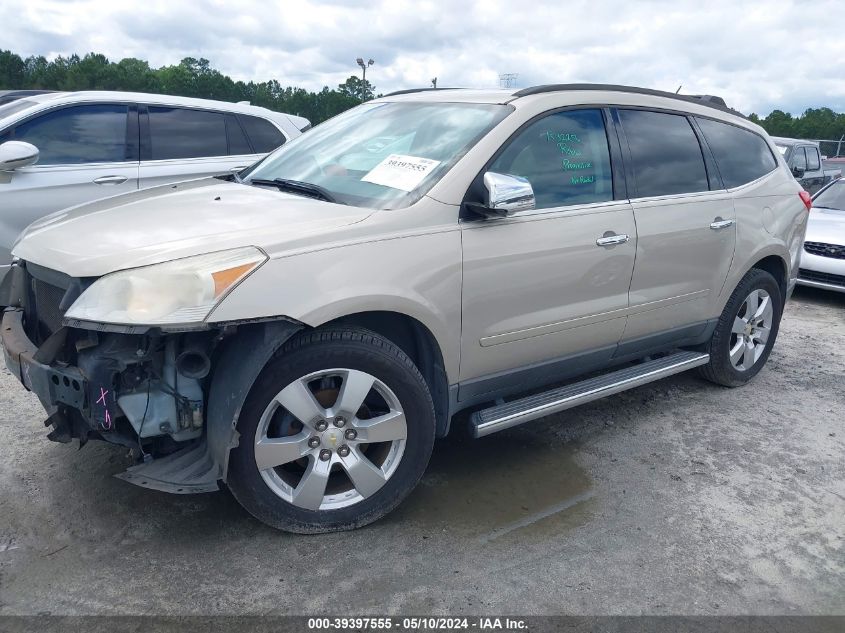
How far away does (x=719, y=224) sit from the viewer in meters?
4.16

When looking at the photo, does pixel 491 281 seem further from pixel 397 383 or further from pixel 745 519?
pixel 745 519

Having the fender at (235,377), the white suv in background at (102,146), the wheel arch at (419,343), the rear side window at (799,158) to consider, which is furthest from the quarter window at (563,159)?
the rear side window at (799,158)

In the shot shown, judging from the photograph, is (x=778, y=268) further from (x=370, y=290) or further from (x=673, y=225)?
(x=370, y=290)

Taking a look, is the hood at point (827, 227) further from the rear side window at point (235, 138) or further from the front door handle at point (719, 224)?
the rear side window at point (235, 138)

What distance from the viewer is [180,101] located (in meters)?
5.99

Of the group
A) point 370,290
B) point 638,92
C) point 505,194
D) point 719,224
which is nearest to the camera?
point 370,290

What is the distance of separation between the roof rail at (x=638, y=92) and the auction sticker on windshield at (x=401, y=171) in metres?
0.66

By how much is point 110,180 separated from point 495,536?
13.5 ft

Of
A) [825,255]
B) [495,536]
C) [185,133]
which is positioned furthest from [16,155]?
[825,255]

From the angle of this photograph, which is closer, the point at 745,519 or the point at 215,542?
the point at 215,542

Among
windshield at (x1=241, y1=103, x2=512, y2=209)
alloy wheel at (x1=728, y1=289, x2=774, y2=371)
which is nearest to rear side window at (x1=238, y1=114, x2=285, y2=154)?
windshield at (x1=241, y1=103, x2=512, y2=209)

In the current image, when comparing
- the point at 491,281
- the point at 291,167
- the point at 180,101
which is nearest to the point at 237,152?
the point at 180,101

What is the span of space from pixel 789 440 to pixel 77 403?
144 inches

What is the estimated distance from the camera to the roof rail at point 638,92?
353cm
